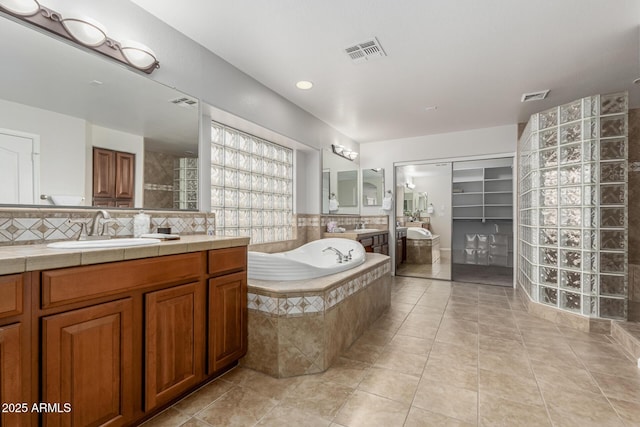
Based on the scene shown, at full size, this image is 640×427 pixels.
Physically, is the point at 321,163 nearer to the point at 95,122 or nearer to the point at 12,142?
the point at 95,122

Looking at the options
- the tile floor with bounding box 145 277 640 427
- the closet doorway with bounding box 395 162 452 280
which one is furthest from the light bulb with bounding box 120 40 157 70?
the closet doorway with bounding box 395 162 452 280

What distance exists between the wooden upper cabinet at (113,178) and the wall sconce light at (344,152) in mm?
2979

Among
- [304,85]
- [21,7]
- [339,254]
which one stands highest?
[304,85]

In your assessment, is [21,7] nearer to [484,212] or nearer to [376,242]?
[376,242]

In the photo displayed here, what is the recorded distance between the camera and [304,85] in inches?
119

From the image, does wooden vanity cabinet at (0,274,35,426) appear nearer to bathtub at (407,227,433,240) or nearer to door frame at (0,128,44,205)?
door frame at (0,128,44,205)

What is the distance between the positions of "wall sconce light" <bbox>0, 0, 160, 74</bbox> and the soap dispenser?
94 cm

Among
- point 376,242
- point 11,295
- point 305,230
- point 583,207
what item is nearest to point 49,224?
point 11,295

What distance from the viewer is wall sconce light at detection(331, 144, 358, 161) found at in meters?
4.43

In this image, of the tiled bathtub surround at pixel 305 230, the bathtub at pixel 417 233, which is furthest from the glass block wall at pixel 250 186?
the bathtub at pixel 417 233

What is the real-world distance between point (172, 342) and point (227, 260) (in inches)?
20.3

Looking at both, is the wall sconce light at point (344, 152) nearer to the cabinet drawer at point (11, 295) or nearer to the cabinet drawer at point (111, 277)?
the cabinet drawer at point (111, 277)

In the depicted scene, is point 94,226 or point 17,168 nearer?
point 17,168

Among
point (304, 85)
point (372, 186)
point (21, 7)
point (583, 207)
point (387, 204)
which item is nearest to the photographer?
point (21, 7)
